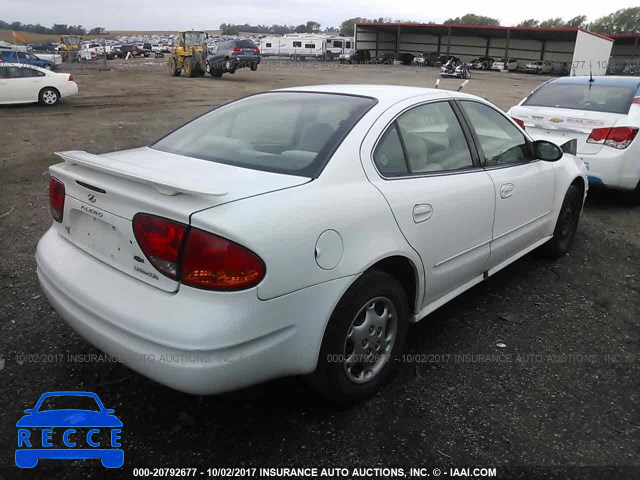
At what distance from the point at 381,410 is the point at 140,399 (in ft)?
4.07

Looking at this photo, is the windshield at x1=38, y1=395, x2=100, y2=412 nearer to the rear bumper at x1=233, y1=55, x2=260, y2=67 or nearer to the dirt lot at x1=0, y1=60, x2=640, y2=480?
the dirt lot at x1=0, y1=60, x2=640, y2=480

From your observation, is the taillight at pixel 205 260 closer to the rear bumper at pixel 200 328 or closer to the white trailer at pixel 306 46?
the rear bumper at pixel 200 328

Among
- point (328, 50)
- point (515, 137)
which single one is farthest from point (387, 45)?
point (515, 137)

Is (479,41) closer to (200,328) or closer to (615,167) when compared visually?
(615,167)

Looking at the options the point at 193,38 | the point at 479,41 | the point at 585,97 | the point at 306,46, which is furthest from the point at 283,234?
the point at 306,46

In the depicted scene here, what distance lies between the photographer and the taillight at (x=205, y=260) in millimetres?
1979

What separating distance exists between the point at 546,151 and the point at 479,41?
188ft

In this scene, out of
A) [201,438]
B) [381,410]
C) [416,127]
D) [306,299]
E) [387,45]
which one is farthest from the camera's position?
[387,45]

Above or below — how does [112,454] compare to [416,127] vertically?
below

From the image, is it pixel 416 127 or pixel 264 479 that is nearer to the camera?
pixel 264 479

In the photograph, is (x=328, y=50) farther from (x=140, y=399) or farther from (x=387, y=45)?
(x=140, y=399)

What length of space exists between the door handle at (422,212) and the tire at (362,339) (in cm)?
35

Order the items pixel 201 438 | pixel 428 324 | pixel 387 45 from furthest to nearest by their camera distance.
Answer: pixel 387 45 < pixel 428 324 < pixel 201 438

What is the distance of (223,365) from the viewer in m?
2.00
